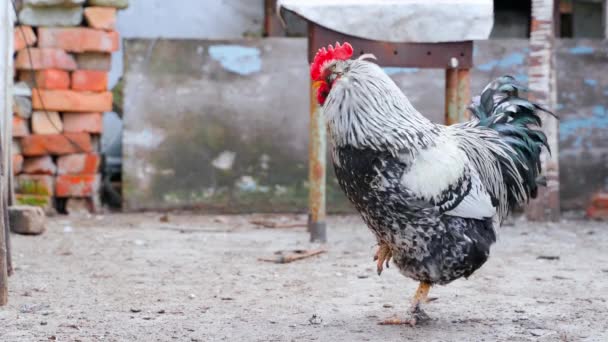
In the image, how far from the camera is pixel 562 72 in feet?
31.5

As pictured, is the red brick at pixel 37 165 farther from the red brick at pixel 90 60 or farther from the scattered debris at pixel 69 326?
the scattered debris at pixel 69 326

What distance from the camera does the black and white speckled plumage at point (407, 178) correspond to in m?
4.50

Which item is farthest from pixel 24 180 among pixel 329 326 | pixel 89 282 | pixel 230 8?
pixel 329 326

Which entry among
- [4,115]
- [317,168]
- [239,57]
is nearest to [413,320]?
[317,168]

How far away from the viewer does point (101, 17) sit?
30.2 feet

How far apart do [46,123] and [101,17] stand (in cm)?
123

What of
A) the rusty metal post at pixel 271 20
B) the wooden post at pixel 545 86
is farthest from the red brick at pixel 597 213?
the rusty metal post at pixel 271 20

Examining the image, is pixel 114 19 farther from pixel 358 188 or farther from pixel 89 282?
pixel 358 188

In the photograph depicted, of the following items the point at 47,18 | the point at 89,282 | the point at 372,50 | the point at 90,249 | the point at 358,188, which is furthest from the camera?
the point at 47,18

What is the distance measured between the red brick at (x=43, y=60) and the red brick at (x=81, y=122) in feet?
1.68

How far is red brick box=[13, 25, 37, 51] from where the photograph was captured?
29.5 ft

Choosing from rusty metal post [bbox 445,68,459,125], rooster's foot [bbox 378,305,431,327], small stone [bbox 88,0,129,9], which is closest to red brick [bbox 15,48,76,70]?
small stone [bbox 88,0,129,9]

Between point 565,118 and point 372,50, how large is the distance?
3818 millimetres

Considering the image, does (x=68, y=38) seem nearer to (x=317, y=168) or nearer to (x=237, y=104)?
(x=237, y=104)
